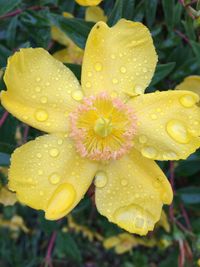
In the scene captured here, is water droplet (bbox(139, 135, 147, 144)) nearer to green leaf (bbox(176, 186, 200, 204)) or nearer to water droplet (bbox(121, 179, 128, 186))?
water droplet (bbox(121, 179, 128, 186))

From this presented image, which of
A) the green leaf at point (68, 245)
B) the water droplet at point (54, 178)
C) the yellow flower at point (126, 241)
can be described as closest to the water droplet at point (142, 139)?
the water droplet at point (54, 178)

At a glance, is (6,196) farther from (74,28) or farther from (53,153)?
(74,28)

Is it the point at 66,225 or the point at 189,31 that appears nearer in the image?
the point at 189,31

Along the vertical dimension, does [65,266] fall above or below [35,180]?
below

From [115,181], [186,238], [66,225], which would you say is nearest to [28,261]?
[66,225]

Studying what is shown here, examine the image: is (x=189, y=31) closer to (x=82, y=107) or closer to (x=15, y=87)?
(x=82, y=107)

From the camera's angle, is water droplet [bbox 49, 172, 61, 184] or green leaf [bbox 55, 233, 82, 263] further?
green leaf [bbox 55, 233, 82, 263]

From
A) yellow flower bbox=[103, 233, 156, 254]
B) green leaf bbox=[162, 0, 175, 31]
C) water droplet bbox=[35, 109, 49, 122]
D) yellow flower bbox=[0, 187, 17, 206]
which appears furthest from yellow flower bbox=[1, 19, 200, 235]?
yellow flower bbox=[103, 233, 156, 254]
